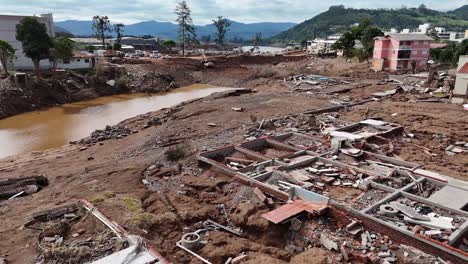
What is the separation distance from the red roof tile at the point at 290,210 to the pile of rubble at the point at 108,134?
11.5m

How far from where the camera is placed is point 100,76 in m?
31.8

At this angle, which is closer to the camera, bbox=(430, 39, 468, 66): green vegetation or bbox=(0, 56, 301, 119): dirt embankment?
bbox=(0, 56, 301, 119): dirt embankment

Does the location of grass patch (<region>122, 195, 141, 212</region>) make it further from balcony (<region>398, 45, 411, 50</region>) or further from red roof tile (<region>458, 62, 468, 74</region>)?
balcony (<region>398, 45, 411, 50</region>)

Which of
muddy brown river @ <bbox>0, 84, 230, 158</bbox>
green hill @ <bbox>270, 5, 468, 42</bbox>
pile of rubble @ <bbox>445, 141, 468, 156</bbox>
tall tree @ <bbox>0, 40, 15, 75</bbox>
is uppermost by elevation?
green hill @ <bbox>270, 5, 468, 42</bbox>

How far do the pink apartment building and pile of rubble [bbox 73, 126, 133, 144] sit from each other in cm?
2724

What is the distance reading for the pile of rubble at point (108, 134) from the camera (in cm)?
1678

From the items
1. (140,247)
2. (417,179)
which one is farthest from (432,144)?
(140,247)

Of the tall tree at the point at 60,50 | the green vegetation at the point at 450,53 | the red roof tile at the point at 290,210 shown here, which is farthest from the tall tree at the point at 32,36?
the green vegetation at the point at 450,53

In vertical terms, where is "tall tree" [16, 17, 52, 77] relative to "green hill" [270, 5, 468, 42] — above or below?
below

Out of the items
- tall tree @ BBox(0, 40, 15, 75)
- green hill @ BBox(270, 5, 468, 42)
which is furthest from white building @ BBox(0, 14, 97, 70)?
green hill @ BBox(270, 5, 468, 42)

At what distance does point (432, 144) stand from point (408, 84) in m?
14.3

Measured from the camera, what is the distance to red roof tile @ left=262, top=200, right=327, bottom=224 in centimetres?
753

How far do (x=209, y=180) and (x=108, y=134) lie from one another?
9261 mm

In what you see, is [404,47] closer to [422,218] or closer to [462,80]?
[462,80]
